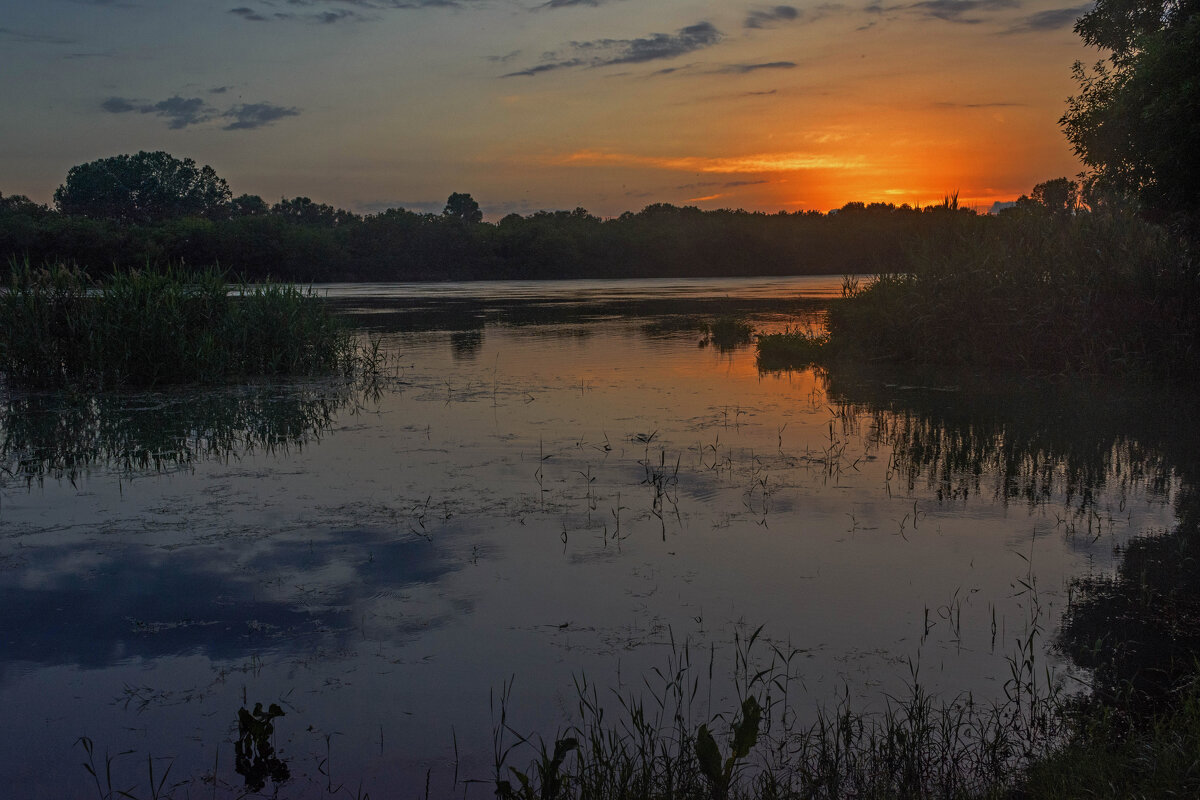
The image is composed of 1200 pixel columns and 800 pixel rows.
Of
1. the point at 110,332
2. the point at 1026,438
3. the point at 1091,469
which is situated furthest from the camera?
the point at 110,332

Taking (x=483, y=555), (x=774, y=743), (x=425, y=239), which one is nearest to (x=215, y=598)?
(x=483, y=555)

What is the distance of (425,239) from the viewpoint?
80.4 meters

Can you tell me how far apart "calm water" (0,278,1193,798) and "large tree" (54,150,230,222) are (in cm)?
10240

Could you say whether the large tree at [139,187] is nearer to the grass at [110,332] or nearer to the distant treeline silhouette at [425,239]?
the distant treeline silhouette at [425,239]

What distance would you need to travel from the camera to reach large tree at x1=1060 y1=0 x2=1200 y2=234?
12.0 metres

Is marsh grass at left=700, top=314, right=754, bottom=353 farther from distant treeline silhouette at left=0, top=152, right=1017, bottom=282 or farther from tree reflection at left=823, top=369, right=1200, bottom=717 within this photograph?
distant treeline silhouette at left=0, top=152, right=1017, bottom=282

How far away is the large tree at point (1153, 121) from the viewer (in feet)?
39.2

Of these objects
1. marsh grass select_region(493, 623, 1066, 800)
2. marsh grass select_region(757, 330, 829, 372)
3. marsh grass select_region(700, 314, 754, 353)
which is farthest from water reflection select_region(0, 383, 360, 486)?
marsh grass select_region(700, 314, 754, 353)

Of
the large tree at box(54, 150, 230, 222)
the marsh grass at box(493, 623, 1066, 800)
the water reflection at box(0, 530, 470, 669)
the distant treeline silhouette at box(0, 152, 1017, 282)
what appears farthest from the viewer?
the large tree at box(54, 150, 230, 222)

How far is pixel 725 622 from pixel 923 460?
17.8ft

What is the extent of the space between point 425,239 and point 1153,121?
7217 cm

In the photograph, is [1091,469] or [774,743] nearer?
[774,743]

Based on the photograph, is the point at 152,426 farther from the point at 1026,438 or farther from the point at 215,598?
the point at 1026,438

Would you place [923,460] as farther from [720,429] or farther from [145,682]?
[145,682]
